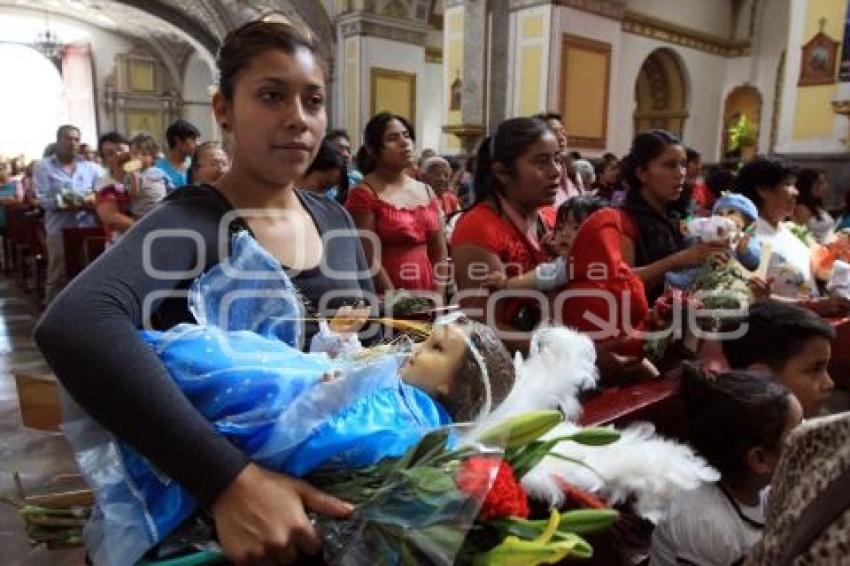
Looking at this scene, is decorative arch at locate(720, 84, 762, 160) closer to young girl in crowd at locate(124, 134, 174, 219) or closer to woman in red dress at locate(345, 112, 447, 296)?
woman in red dress at locate(345, 112, 447, 296)

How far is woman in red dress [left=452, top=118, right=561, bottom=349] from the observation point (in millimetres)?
2072

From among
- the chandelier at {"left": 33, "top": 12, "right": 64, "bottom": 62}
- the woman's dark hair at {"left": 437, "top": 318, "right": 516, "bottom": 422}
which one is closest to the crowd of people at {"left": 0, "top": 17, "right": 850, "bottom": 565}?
the woman's dark hair at {"left": 437, "top": 318, "right": 516, "bottom": 422}

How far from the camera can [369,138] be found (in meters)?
3.03

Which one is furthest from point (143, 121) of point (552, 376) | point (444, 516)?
point (444, 516)

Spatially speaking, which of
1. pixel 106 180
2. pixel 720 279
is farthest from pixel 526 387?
pixel 106 180

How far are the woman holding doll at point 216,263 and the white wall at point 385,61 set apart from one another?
30.7 ft

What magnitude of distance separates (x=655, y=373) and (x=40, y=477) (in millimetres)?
2525

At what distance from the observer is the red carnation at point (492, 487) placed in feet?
2.47

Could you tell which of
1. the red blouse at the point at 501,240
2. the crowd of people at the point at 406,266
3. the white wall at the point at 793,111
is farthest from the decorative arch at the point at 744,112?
the red blouse at the point at 501,240

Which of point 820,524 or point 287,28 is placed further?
point 287,28

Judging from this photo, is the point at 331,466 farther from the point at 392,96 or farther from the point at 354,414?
the point at 392,96

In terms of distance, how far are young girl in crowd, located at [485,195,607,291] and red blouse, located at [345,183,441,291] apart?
84 centimetres

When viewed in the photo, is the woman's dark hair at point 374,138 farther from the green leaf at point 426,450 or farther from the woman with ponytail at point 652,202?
the green leaf at point 426,450

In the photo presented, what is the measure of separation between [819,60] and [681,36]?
504cm
